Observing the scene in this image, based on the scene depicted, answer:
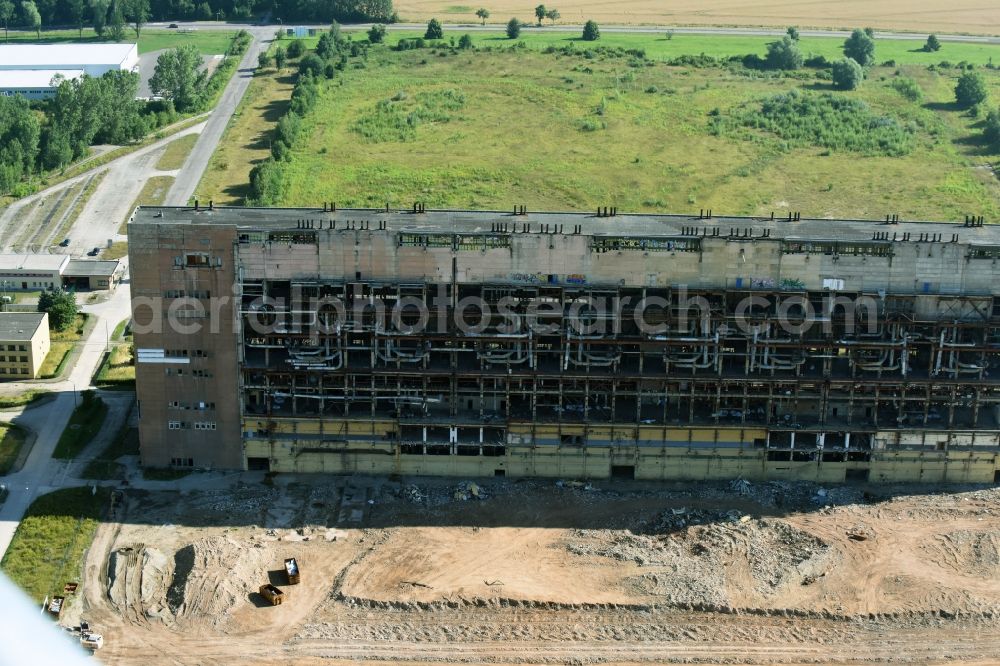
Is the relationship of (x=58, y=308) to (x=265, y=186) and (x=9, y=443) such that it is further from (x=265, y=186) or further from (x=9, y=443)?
(x=265, y=186)

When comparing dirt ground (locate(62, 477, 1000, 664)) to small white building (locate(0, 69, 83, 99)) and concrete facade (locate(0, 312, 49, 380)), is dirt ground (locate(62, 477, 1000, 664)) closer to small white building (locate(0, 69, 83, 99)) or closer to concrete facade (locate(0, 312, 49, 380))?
concrete facade (locate(0, 312, 49, 380))

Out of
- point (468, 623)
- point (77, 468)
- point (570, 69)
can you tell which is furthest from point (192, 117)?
point (468, 623)

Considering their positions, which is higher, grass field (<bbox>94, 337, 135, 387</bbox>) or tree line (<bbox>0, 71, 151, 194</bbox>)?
tree line (<bbox>0, 71, 151, 194</bbox>)

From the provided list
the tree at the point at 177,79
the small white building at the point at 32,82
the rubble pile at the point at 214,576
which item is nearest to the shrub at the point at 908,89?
the tree at the point at 177,79

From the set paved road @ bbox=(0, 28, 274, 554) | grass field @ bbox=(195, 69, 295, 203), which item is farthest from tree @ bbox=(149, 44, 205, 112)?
grass field @ bbox=(195, 69, 295, 203)

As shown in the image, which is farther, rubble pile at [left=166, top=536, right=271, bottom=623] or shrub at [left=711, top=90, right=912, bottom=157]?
shrub at [left=711, top=90, right=912, bottom=157]

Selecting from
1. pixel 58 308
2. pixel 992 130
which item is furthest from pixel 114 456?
pixel 992 130

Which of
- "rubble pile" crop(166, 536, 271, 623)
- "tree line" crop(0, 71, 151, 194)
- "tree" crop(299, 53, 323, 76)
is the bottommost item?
"rubble pile" crop(166, 536, 271, 623)

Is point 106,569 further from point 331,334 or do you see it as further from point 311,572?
point 331,334
